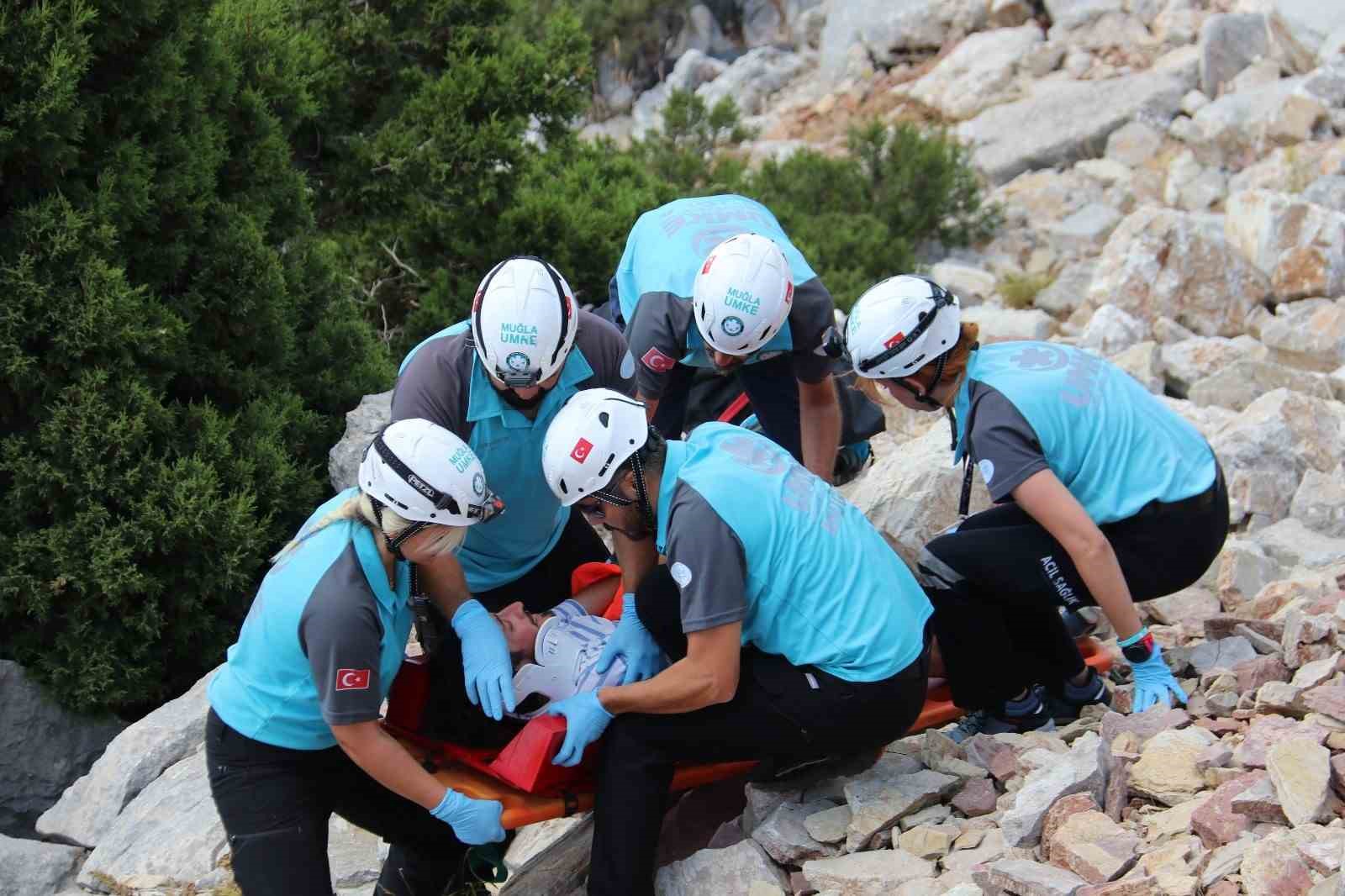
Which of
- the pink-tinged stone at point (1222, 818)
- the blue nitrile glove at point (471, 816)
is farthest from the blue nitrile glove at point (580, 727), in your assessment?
the pink-tinged stone at point (1222, 818)

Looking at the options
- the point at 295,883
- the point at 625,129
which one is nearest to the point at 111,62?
the point at 295,883

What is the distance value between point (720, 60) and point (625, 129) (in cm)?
410

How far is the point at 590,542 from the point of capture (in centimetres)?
509

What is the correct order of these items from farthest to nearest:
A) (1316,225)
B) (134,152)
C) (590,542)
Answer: (1316,225)
(134,152)
(590,542)

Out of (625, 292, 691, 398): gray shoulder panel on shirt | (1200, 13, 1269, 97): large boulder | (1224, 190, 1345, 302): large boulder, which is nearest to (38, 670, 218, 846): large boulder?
(625, 292, 691, 398): gray shoulder panel on shirt

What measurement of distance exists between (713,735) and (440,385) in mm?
1385

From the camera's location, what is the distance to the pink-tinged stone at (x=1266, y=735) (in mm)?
Result: 3705

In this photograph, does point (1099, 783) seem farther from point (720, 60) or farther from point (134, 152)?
point (720, 60)

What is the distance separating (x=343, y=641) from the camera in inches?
132

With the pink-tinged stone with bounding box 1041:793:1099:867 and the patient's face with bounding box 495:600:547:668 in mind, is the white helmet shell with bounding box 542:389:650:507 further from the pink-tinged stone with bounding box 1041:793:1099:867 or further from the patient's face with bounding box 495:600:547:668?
the pink-tinged stone with bounding box 1041:793:1099:867

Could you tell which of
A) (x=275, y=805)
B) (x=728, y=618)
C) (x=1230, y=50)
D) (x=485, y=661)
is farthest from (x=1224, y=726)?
(x=1230, y=50)

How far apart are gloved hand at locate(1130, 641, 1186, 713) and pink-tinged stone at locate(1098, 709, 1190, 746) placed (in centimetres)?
12

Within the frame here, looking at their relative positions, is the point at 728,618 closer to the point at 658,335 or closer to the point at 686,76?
the point at 658,335

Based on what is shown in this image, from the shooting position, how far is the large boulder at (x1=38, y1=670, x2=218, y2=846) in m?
5.57
